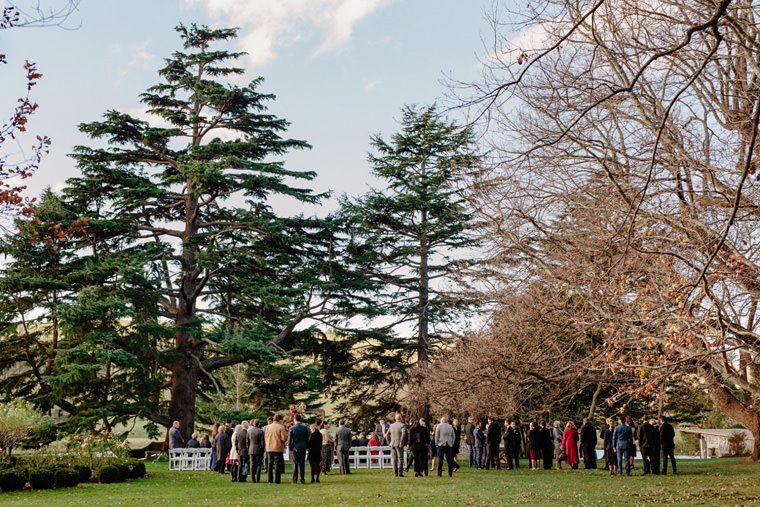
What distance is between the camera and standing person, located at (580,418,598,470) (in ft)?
72.8

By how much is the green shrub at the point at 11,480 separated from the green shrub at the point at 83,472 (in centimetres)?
155

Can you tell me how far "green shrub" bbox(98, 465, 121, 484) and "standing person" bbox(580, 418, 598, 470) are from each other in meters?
13.8

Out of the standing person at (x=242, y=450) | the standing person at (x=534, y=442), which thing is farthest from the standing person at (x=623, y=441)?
the standing person at (x=242, y=450)

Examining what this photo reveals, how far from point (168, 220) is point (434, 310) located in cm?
1409

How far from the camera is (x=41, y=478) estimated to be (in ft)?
54.0

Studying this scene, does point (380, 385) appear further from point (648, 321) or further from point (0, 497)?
point (648, 321)

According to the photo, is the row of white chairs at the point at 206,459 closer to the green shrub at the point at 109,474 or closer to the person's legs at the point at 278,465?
the green shrub at the point at 109,474

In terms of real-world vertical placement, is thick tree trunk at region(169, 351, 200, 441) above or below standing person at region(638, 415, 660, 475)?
above

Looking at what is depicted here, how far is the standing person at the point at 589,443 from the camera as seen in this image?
22202 mm

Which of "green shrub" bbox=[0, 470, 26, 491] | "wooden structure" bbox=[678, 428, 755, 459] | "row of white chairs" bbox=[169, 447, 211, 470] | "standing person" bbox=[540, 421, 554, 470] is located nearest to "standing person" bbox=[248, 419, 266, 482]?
"green shrub" bbox=[0, 470, 26, 491]

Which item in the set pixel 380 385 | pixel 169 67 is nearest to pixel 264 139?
pixel 169 67

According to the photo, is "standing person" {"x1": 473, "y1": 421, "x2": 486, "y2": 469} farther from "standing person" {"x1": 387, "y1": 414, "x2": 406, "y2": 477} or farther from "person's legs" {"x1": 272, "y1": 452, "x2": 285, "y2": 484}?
"person's legs" {"x1": 272, "y1": 452, "x2": 285, "y2": 484}

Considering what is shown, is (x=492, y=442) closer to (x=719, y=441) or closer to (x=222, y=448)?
(x=222, y=448)

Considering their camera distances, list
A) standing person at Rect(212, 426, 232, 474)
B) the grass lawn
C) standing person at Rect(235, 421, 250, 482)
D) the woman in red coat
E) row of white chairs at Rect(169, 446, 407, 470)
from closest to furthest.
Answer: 1. the grass lawn
2. standing person at Rect(235, 421, 250, 482)
3. standing person at Rect(212, 426, 232, 474)
4. the woman in red coat
5. row of white chairs at Rect(169, 446, 407, 470)
